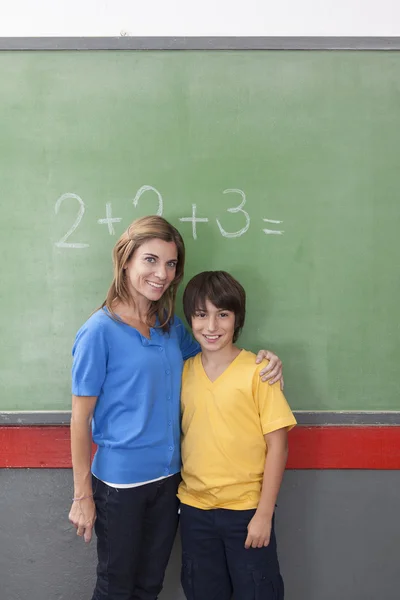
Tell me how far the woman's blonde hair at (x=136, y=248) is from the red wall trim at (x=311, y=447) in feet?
1.47

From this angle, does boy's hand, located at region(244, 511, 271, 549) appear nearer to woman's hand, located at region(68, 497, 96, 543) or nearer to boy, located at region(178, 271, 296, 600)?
boy, located at region(178, 271, 296, 600)

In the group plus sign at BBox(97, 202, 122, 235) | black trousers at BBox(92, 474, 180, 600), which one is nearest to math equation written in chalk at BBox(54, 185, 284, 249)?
plus sign at BBox(97, 202, 122, 235)

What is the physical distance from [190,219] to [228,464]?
0.68m

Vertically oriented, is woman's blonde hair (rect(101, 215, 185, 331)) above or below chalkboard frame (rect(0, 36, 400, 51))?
below

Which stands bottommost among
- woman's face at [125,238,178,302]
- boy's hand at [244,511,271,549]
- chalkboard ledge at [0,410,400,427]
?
boy's hand at [244,511,271,549]

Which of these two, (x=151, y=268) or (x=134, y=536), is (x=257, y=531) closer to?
(x=134, y=536)

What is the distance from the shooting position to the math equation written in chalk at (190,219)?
1443 mm

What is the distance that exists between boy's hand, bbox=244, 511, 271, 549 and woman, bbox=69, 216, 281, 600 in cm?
21

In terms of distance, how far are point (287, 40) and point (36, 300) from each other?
1025 millimetres

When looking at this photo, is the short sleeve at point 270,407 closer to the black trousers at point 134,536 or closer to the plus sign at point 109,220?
the black trousers at point 134,536

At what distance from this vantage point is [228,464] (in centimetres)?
124

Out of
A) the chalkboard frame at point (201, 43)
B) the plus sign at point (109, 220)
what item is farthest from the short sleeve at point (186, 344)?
the chalkboard frame at point (201, 43)

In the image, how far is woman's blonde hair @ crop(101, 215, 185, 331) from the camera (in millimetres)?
1260
